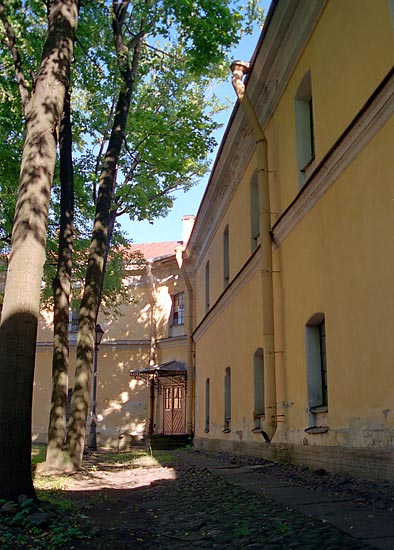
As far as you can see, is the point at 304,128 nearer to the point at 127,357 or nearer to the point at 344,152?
the point at 344,152

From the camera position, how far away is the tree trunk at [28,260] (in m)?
4.99

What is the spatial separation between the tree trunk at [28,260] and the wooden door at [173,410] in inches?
719

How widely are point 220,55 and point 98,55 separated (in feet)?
7.49

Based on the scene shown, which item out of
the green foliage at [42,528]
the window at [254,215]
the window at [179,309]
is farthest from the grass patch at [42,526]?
the window at [179,309]

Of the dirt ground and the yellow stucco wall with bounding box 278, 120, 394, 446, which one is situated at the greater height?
the yellow stucco wall with bounding box 278, 120, 394, 446

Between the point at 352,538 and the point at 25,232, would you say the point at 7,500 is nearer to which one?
the point at 25,232

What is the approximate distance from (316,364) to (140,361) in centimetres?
1790

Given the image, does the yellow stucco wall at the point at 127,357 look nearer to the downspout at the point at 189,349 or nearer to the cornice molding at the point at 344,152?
the downspout at the point at 189,349

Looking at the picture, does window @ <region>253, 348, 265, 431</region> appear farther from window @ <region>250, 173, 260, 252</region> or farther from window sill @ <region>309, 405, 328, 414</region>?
window sill @ <region>309, 405, 328, 414</region>

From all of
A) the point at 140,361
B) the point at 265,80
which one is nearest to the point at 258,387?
the point at 265,80

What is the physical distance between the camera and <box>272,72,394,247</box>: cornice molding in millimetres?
6277

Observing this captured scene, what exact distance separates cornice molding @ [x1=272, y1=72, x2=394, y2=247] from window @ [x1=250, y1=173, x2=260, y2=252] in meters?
2.58

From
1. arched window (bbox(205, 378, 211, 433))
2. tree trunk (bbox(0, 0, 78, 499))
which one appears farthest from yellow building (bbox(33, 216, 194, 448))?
tree trunk (bbox(0, 0, 78, 499))

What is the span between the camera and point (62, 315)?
33.7 ft
